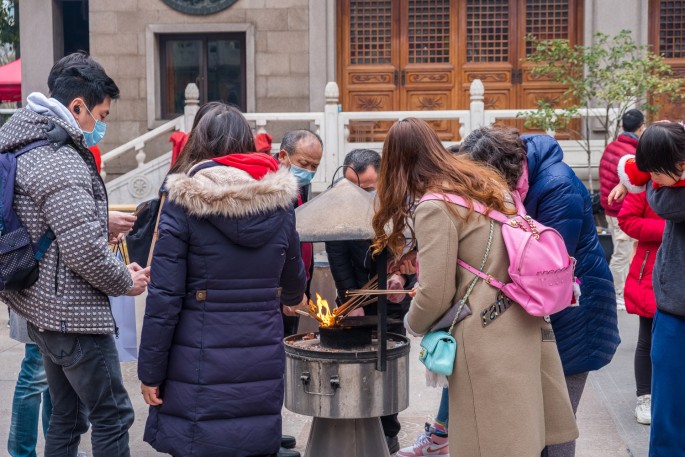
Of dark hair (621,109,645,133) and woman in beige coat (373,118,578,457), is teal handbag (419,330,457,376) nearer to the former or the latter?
woman in beige coat (373,118,578,457)

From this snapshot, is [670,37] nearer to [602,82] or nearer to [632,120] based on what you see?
[602,82]

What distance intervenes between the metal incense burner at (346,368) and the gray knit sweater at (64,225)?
95 centimetres

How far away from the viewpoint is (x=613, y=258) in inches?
410

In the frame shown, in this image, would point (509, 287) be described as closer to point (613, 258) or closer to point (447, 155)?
point (447, 155)

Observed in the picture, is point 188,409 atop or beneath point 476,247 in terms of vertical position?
beneath

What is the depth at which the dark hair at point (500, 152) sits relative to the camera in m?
4.13

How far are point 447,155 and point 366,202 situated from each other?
0.98 metres

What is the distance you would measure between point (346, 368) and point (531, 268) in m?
1.19

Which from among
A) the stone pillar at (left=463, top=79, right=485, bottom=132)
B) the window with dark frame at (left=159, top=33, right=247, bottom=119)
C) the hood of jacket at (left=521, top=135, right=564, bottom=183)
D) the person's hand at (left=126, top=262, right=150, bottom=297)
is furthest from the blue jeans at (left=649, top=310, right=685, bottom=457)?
the window with dark frame at (left=159, top=33, right=247, bottom=119)

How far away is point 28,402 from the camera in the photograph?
4984 mm

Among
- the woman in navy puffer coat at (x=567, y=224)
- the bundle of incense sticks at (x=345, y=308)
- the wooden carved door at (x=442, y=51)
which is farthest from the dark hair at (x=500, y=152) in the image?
the wooden carved door at (x=442, y=51)

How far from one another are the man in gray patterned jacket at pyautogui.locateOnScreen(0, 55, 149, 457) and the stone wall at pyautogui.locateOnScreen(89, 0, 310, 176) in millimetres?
10032

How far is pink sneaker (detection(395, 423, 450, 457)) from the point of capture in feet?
18.0

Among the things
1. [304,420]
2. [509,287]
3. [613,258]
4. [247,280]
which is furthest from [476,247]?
[613,258]
